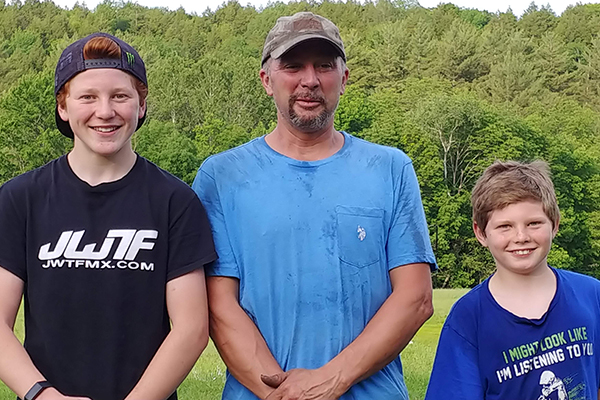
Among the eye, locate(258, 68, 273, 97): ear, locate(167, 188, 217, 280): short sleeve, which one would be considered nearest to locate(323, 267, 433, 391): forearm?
locate(167, 188, 217, 280): short sleeve

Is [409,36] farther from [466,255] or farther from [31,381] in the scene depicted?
[31,381]

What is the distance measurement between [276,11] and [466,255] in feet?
230

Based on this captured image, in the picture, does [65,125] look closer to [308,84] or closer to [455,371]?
[308,84]

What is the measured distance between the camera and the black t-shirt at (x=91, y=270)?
3320 millimetres

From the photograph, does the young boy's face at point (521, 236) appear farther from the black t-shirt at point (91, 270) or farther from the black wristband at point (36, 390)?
the black wristband at point (36, 390)

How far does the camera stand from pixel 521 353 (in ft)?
11.1

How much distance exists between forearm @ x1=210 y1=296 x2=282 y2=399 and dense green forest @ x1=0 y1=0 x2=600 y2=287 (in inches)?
1897

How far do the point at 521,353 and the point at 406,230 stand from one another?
0.69 metres

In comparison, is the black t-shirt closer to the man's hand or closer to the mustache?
the man's hand

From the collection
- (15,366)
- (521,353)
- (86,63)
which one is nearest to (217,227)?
(86,63)

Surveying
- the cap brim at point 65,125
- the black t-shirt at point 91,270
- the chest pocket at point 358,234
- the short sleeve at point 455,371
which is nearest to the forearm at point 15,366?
the black t-shirt at point 91,270

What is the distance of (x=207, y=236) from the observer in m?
3.47

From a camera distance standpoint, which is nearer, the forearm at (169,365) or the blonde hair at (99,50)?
the forearm at (169,365)

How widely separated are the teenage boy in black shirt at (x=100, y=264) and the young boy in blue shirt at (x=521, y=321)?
41.4 inches
